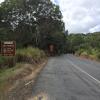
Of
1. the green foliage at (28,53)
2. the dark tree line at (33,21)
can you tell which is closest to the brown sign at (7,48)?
the green foliage at (28,53)

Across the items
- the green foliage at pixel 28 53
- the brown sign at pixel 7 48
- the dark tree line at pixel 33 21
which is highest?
the dark tree line at pixel 33 21

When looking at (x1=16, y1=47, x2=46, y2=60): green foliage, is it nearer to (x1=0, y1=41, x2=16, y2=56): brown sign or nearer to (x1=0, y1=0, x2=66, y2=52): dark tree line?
(x1=0, y1=41, x2=16, y2=56): brown sign

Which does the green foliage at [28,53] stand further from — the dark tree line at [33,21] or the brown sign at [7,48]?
the dark tree line at [33,21]

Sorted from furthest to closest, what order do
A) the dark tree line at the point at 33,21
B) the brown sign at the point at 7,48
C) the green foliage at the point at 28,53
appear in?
the dark tree line at the point at 33,21, the green foliage at the point at 28,53, the brown sign at the point at 7,48

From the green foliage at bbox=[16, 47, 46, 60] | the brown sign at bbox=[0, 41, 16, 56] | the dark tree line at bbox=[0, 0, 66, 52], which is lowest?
the green foliage at bbox=[16, 47, 46, 60]

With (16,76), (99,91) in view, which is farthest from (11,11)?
(99,91)

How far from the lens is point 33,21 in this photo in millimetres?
88188

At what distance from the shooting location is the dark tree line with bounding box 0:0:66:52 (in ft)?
268

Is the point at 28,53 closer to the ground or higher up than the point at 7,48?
closer to the ground

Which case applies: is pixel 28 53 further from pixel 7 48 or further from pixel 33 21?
pixel 33 21

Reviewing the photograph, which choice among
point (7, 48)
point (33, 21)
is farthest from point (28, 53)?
point (33, 21)

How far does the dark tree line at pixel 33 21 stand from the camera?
81625 millimetres

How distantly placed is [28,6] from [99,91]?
243 feet

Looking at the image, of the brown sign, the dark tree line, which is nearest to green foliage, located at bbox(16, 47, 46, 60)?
the brown sign
